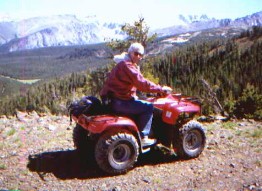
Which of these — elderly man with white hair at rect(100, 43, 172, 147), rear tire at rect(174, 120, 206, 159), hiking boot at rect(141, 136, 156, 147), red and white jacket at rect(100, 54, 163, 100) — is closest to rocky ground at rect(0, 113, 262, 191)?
rear tire at rect(174, 120, 206, 159)

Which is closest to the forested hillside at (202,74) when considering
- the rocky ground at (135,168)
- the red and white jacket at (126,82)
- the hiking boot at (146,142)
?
the rocky ground at (135,168)

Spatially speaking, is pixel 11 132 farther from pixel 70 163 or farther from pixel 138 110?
pixel 138 110

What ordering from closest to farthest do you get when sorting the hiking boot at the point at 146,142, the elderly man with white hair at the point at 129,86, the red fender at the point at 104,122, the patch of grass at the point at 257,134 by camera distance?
the red fender at the point at 104,122
the elderly man with white hair at the point at 129,86
the hiking boot at the point at 146,142
the patch of grass at the point at 257,134

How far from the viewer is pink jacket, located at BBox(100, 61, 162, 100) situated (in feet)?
24.7

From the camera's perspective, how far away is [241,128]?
11992mm

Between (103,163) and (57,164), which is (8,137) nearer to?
(57,164)

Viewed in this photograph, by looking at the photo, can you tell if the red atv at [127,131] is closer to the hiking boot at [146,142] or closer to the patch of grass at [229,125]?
the hiking boot at [146,142]

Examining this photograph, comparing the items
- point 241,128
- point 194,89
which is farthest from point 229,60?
point 241,128

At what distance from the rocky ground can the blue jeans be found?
3.16 feet

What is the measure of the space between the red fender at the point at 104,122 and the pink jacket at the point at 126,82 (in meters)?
0.51

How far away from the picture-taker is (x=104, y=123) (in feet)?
24.2

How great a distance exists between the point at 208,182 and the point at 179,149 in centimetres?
144

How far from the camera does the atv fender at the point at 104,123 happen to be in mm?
7340

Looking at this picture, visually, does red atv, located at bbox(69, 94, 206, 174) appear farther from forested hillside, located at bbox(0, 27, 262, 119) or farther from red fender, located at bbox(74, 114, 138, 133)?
forested hillside, located at bbox(0, 27, 262, 119)
